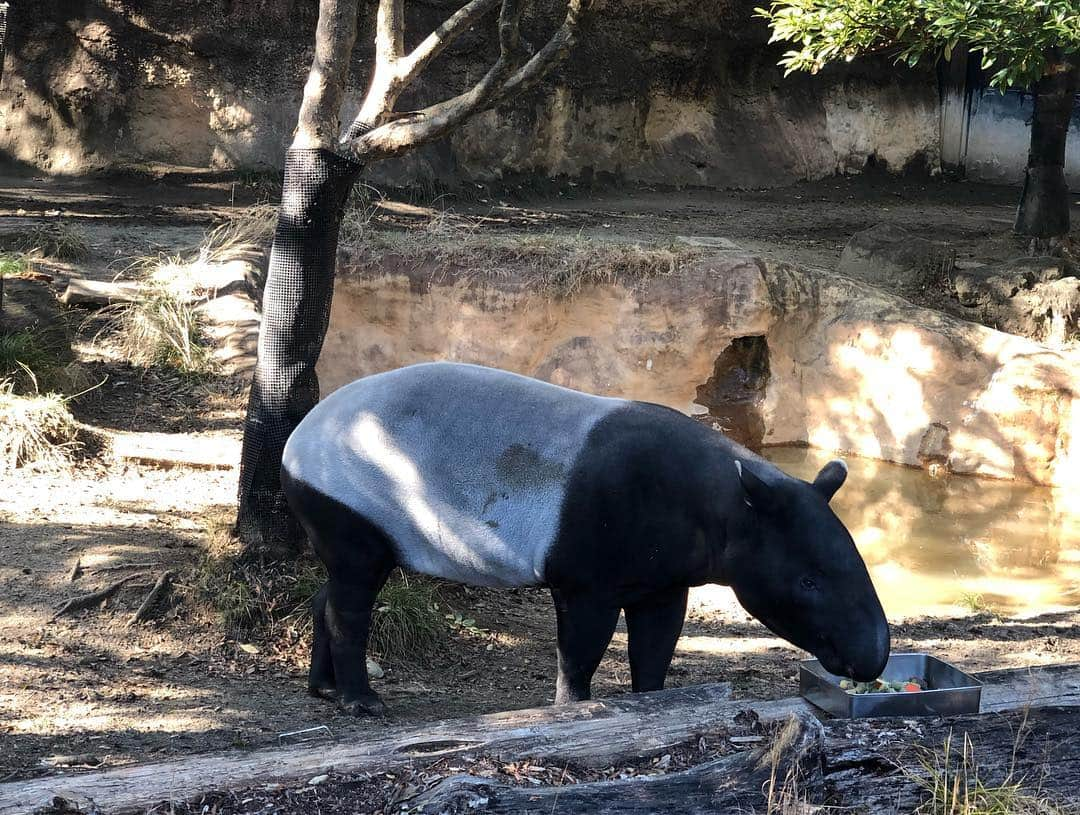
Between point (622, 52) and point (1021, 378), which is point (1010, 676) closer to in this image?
point (1021, 378)

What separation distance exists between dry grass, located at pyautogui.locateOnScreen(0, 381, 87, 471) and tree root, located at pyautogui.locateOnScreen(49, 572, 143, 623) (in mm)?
1690

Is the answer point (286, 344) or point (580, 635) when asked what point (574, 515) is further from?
point (286, 344)

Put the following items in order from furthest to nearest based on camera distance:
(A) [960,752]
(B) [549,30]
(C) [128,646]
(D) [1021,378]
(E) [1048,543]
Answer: (B) [549,30]
(D) [1021,378]
(E) [1048,543]
(C) [128,646]
(A) [960,752]

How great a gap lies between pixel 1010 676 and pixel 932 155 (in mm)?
17654

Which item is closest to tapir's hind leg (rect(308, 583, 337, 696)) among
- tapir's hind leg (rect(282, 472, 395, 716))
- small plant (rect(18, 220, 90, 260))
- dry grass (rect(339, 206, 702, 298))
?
tapir's hind leg (rect(282, 472, 395, 716))

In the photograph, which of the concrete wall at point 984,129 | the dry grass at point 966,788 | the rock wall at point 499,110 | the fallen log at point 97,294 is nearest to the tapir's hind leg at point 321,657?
the dry grass at point 966,788

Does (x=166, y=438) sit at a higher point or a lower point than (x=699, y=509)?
lower

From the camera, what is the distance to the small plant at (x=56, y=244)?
10632mm

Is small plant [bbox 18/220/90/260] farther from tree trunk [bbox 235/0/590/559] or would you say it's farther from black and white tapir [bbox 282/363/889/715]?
black and white tapir [bbox 282/363/889/715]

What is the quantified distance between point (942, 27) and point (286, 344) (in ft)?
21.4

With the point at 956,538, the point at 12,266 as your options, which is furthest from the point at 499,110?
the point at 956,538

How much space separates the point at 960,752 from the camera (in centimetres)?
354

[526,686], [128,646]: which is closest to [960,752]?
[526,686]

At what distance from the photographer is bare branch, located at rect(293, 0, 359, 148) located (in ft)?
19.1
